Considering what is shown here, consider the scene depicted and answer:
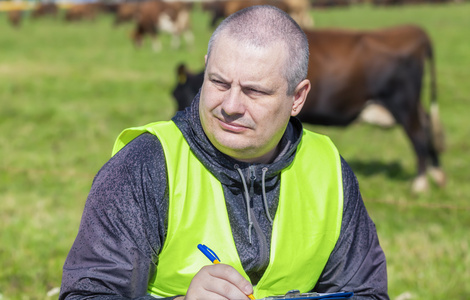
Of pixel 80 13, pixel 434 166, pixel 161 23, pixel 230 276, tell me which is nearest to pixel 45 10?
pixel 80 13

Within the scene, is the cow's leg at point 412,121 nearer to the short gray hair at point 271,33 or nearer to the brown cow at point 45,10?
the short gray hair at point 271,33

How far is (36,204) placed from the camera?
556cm

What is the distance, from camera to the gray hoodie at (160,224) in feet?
6.18

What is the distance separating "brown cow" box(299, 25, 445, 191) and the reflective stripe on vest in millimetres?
4680

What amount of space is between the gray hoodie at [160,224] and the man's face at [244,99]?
0.07 meters

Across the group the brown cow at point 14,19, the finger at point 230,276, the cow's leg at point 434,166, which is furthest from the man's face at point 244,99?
the brown cow at point 14,19

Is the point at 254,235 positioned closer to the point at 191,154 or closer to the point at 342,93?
the point at 191,154

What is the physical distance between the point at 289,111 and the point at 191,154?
1.10 feet

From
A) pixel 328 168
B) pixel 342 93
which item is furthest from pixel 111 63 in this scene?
pixel 328 168

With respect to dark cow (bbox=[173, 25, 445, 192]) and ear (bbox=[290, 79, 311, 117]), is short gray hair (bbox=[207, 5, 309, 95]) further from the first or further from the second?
dark cow (bbox=[173, 25, 445, 192])

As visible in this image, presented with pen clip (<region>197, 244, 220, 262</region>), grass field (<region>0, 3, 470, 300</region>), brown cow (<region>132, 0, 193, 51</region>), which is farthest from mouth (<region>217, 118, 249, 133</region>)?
brown cow (<region>132, 0, 193, 51</region>)

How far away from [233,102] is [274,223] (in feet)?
1.45

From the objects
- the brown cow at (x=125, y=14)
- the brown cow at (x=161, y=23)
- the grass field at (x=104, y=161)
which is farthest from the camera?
the brown cow at (x=125, y=14)

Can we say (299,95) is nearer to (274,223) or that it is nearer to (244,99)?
(244,99)
